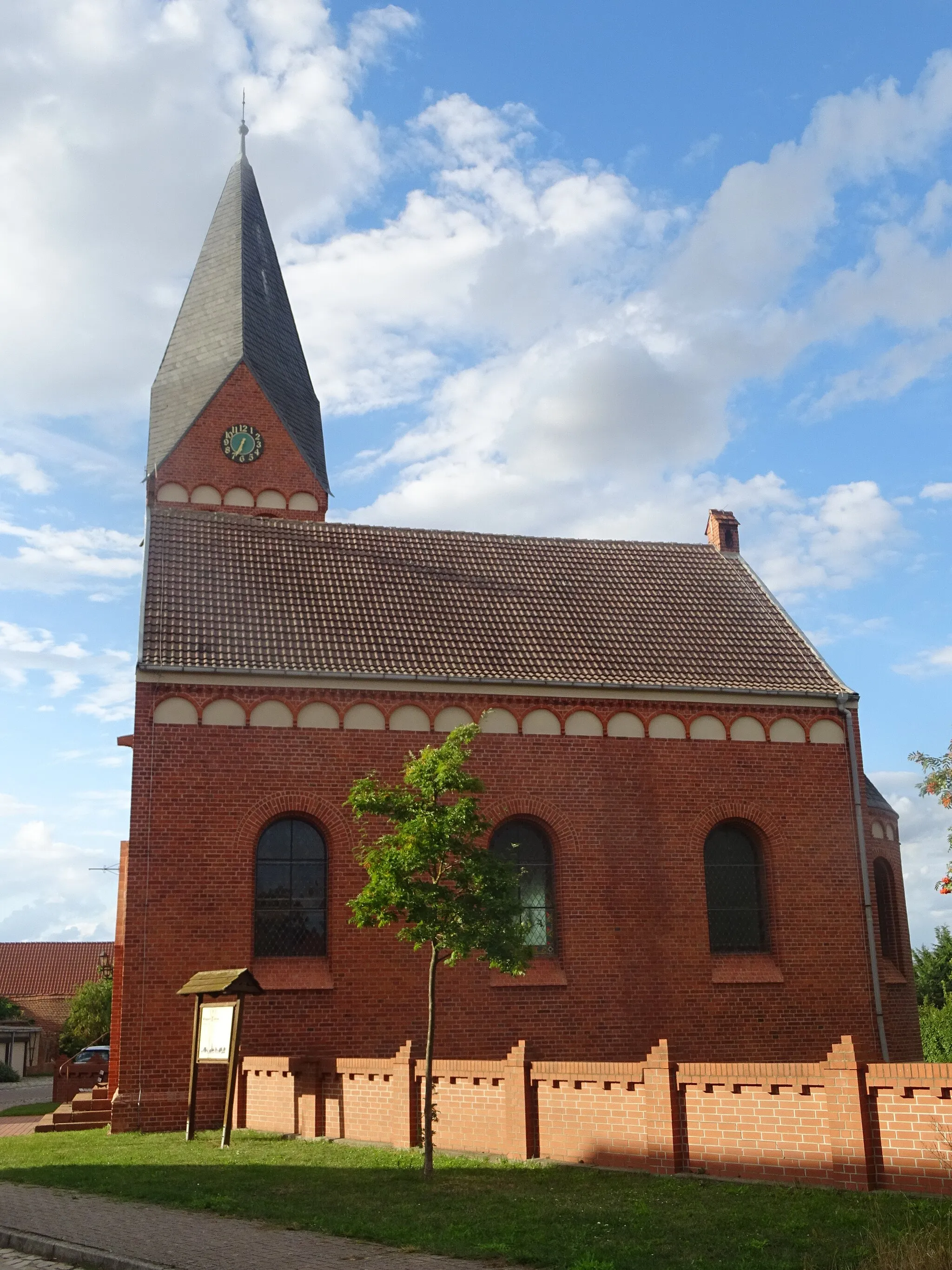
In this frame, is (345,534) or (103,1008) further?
(103,1008)

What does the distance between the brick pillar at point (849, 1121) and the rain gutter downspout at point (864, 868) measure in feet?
36.1

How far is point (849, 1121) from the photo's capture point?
10.9 meters

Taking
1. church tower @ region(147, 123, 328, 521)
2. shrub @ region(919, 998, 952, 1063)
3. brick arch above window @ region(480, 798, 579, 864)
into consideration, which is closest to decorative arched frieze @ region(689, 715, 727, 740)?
brick arch above window @ region(480, 798, 579, 864)

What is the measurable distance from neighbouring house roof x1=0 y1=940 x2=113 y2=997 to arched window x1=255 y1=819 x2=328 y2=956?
4544 cm

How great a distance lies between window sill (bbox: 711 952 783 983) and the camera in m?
21.0

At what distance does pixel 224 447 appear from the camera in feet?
94.4

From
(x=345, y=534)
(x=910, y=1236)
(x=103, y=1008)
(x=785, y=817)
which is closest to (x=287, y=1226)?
(x=910, y=1236)

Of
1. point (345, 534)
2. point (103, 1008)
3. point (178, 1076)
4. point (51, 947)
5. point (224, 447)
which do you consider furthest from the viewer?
point (51, 947)

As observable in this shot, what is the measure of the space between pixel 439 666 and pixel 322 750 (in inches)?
→ 103

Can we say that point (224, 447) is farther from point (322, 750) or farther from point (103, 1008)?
point (103, 1008)

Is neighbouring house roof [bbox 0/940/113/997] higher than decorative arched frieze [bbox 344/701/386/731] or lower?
lower

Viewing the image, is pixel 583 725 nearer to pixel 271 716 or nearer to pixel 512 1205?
pixel 271 716

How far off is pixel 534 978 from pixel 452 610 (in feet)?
23.4

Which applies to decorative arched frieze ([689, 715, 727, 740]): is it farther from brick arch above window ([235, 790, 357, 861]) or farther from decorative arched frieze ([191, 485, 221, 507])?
decorative arched frieze ([191, 485, 221, 507])
